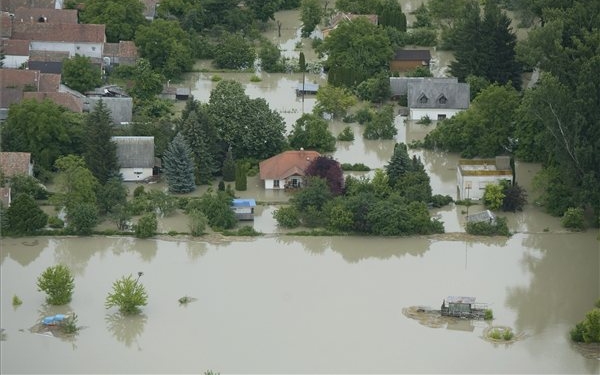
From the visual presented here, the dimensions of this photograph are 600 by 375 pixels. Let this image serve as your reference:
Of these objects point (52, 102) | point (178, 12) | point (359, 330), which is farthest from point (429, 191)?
point (178, 12)

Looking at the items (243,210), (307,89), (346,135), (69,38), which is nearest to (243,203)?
(243,210)

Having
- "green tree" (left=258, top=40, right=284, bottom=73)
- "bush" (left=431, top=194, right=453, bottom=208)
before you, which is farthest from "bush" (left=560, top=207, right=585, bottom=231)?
"green tree" (left=258, top=40, right=284, bottom=73)

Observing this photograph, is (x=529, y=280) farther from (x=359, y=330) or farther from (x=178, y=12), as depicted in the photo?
(x=178, y=12)

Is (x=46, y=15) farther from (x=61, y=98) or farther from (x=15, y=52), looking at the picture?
(x=61, y=98)

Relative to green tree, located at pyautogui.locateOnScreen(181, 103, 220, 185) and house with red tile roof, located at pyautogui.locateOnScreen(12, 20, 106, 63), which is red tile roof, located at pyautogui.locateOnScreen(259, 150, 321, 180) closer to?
green tree, located at pyautogui.locateOnScreen(181, 103, 220, 185)

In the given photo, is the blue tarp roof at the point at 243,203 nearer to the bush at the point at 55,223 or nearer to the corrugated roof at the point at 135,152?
the corrugated roof at the point at 135,152

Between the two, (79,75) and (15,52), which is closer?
(79,75)
